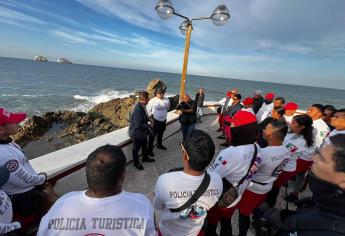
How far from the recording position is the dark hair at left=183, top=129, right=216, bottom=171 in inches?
70.0

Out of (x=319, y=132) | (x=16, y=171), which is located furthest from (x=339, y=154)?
(x=319, y=132)

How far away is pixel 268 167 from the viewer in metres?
2.73

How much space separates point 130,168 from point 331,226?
4.17 metres

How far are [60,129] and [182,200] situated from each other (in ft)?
51.0

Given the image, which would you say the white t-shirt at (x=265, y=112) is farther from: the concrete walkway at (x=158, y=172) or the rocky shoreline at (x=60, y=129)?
the rocky shoreline at (x=60, y=129)

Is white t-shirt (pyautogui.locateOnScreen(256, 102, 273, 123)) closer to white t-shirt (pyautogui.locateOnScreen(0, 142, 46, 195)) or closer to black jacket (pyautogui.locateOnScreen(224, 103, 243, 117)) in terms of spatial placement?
black jacket (pyautogui.locateOnScreen(224, 103, 243, 117))

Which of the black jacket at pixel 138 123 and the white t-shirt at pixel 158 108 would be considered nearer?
the black jacket at pixel 138 123

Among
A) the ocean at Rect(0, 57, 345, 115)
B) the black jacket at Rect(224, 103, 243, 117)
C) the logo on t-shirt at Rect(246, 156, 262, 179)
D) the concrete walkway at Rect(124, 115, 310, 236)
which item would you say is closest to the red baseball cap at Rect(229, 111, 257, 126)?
the logo on t-shirt at Rect(246, 156, 262, 179)

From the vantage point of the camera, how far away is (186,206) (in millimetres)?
1832

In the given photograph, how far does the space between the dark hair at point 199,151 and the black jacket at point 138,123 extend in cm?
290

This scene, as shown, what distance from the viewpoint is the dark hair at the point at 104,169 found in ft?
4.30

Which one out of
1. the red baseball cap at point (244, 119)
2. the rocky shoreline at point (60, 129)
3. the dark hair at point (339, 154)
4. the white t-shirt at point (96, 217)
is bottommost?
the rocky shoreline at point (60, 129)

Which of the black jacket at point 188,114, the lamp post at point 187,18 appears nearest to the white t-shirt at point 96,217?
the black jacket at point 188,114

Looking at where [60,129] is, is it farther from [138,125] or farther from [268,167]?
[268,167]
